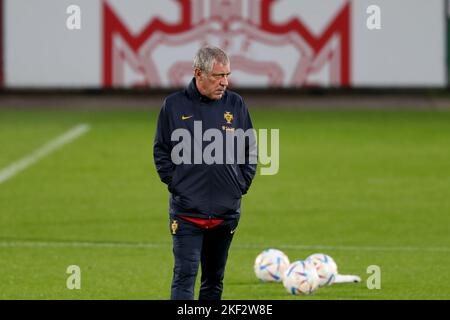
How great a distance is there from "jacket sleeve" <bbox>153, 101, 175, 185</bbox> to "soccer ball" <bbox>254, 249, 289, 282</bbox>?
298 centimetres

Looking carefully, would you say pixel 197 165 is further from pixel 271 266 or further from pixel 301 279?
pixel 271 266

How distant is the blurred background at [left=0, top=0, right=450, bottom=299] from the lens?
14000 mm

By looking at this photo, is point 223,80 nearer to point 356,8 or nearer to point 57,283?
point 57,283

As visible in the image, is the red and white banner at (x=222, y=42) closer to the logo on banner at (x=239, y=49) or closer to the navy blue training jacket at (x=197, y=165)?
the logo on banner at (x=239, y=49)

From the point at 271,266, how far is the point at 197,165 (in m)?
3.09

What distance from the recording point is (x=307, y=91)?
34.5 metres

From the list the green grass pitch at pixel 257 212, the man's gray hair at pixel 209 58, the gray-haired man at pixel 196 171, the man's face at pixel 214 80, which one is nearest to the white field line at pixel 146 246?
the green grass pitch at pixel 257 212

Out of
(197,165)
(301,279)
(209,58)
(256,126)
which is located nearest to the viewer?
(209,58)

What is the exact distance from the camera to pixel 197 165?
9742 millimetres

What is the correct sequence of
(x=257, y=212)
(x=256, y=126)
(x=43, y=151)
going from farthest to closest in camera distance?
(x=256, y=126)
(x=43, y=151)
(x=257, y=212)

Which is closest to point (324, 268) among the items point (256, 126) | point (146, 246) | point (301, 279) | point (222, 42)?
point (301, 279)

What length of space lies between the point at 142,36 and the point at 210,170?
23562 millimetres

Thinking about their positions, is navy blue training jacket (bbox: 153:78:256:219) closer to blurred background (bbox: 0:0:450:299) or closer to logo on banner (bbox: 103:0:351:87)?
blurred background (bbox: 0:0:450:299)

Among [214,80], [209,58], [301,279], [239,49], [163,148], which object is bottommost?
[301,279]
